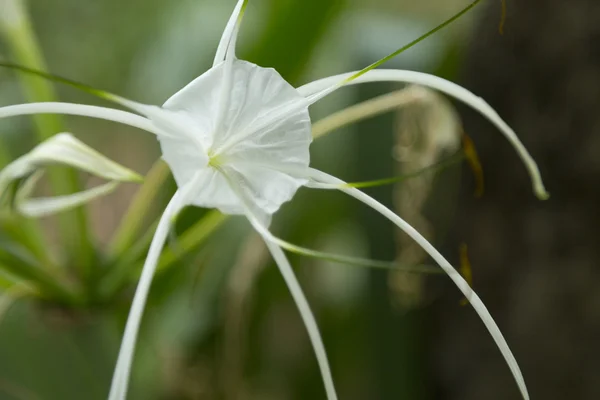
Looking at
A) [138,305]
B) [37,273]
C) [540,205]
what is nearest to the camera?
[138,305]

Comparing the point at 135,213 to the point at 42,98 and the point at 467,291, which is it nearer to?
the point at 42,98

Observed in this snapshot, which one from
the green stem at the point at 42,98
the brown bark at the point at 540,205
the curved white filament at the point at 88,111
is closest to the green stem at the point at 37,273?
the green stem at the point at 42,98

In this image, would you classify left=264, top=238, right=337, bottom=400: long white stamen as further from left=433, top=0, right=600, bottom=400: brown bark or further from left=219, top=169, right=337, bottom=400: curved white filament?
left=433, top=0, right=600, bottom=400: brown bark

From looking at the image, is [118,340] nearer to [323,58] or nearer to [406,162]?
[406,162]

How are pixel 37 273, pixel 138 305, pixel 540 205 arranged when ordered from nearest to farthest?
pixel 138 305, pixel 37 273, pixel 540 205

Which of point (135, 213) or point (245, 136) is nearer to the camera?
point (245, 136)

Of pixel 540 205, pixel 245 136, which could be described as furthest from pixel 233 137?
pixel 540 205

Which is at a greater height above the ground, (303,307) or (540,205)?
(540,205)

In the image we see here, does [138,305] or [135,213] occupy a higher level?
[135,213]

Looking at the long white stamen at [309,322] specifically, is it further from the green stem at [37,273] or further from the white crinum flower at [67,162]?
the green stem at [37,273]

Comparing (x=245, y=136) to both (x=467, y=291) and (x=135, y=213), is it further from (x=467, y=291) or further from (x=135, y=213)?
(x=135, y=213)

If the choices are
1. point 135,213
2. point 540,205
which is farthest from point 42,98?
point 540,205
